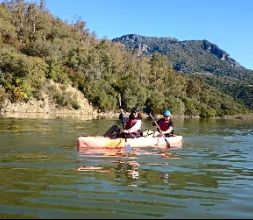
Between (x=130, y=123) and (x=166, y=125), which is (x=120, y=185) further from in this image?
(x=166, y=125)

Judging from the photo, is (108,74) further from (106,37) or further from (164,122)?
(164,122)

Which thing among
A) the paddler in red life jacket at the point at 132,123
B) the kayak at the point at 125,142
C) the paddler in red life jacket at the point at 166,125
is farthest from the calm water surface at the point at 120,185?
the paddler in red life jacket at the point at 166,125

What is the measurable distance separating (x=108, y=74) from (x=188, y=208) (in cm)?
8030

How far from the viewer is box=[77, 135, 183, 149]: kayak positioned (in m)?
17.3

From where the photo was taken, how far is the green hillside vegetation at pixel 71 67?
215ft

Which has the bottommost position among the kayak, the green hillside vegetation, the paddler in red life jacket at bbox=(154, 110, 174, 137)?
the kayak

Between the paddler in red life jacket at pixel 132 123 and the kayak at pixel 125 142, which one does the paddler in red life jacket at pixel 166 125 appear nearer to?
the kayak at pixel 125 142

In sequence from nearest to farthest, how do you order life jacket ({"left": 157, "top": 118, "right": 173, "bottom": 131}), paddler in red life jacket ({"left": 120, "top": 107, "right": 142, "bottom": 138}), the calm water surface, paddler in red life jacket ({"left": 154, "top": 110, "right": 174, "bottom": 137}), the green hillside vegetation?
the calm water surface
paddler in red life jacket ({"left": 120, "top": 107, "right": 142, "bottom": 138})
paddler in red life jacket ({"left": 154, "top": 110, "right": 174, "bottom": 137})
life jacket ({"left": 157, "top": 118, "right": 173, "bottom": 131})
the green hillside vegetation

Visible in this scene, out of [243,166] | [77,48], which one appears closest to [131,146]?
[243,166]

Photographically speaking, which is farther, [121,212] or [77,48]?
[77,48]

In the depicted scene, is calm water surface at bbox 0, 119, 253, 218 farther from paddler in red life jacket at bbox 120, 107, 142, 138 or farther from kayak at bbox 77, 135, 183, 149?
paddler in red life jacket at bbox 120, 107, 142, 138

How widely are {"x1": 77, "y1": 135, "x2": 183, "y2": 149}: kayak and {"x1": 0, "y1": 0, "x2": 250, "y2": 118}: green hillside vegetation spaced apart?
139ft

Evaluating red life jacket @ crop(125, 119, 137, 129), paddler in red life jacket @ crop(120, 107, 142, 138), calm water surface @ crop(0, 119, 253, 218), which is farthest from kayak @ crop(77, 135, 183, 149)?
calm water surface @ crop(0, 119, 253, 218)

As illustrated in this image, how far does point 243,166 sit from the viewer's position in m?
14.9
